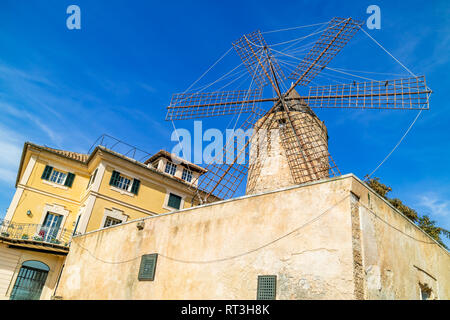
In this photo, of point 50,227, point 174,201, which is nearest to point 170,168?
point 174,201

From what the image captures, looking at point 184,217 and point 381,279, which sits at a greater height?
point 184,217

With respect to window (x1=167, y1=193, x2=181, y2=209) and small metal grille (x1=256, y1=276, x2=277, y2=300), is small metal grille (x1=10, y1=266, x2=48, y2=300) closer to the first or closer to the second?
window (x1=167, y1=193, x2=181, y2=209)

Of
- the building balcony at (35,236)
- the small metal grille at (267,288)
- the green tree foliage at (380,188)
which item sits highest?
the green tree foliage at (380,188)

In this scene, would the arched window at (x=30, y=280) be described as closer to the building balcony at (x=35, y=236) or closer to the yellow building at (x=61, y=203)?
the yellow building at (x=61, y=203)

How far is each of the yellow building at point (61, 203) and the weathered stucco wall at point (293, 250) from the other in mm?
7181

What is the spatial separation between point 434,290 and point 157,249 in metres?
7.93

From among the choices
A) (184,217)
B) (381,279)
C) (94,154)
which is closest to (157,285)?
(184,217)

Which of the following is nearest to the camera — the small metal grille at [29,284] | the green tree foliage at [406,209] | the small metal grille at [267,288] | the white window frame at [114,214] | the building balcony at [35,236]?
the small metal grille at [267,288]

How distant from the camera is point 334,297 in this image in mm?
5676

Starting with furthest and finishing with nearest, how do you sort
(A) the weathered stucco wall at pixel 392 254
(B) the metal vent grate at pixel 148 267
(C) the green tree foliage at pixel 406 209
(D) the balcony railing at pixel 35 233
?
(C) the green tree foliage at pixel 406 209
(D) the balcony railing at pixel 35 233
(B) the metal vent grate at pixel 148 267
(A) the weathered stucco wall at pixel 392 254

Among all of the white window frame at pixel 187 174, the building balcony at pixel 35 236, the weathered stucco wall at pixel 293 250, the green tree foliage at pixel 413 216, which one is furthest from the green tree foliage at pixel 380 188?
the building balcony at pixel 35 236

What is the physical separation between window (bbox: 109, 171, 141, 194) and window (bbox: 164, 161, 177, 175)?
3014mm

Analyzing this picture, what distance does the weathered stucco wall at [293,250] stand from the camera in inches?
238
